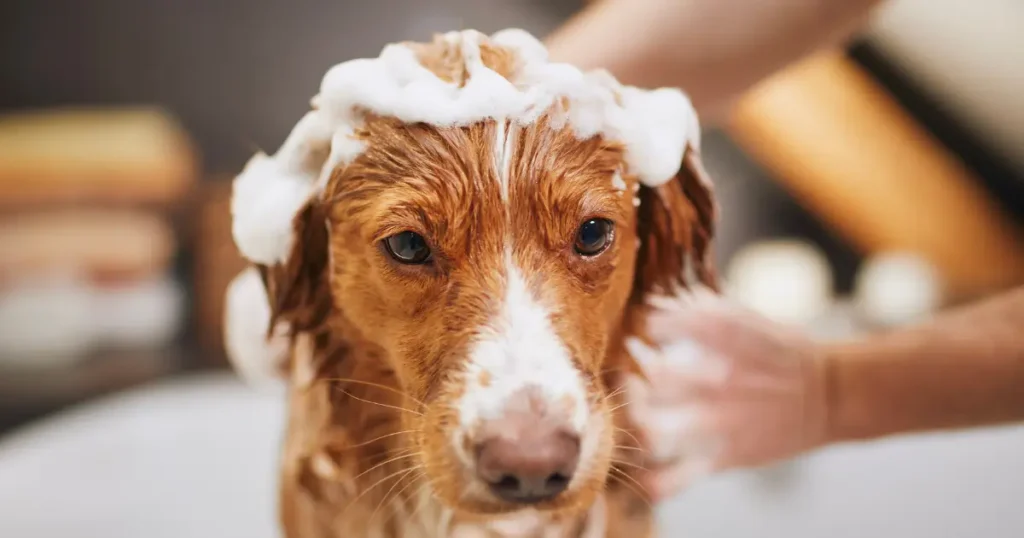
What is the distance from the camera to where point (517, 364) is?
0.34 metres

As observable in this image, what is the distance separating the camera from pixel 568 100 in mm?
366

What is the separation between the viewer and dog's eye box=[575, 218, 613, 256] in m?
0.39

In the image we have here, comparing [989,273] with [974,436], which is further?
[989,273]

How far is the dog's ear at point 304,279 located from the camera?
16.6 inches

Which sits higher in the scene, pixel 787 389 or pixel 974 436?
pixel 974 436

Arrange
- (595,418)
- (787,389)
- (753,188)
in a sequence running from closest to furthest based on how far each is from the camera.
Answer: (595,418)
(787,389)
(753,188)

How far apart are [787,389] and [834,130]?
36cm

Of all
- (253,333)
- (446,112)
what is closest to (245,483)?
(253,333)

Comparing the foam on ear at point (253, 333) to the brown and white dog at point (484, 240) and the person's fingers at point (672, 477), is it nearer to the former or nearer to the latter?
the brown and white dog at point (484, 240)

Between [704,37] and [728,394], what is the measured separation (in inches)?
10.6

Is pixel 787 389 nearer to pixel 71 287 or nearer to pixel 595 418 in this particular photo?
pixel 595 418


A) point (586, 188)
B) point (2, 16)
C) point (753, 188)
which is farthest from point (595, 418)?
point (2, 16)

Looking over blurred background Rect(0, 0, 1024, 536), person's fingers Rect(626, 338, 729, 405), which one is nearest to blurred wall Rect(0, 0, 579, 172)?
blurred background Rect(0, 0, 1024, 536)

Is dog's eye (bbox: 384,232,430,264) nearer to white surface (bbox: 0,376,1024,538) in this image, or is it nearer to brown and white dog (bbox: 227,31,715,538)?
brown and white dog (bbox: 227,31,715,538)
